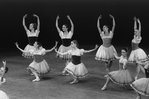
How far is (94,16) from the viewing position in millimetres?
16125

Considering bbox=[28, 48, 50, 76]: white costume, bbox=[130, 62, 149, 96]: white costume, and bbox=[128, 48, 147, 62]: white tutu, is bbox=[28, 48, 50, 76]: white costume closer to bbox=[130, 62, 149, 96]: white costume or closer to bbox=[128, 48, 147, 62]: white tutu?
bbox=[128, 48, 147, 62]: white tutu

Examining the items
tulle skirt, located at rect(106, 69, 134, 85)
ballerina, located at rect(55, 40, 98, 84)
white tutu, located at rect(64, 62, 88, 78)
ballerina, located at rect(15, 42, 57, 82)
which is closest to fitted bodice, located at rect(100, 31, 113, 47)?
ballerina, located at rect(55, 40, 98, 84)

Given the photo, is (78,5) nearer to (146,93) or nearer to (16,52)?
(16,52)

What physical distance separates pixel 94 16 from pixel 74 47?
8.50m

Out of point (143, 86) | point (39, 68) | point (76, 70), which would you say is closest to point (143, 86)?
point (143, 86)

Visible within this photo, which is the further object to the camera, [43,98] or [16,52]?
[16,52]

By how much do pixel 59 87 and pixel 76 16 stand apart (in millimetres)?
8969

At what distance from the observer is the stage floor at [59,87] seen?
676cm

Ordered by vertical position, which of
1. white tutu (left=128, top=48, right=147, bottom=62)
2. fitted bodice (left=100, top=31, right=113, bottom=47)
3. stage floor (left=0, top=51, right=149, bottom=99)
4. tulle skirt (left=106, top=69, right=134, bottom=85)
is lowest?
stage floor (left=0, top=51, right=149, bottom=99)

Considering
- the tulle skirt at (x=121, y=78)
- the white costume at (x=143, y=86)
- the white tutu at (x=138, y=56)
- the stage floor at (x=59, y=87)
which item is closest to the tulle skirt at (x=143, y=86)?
the white costume at (x=143, y=86)

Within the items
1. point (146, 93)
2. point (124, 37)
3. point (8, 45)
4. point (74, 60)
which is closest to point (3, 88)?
point (74, 60)

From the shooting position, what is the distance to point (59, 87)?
292 inches

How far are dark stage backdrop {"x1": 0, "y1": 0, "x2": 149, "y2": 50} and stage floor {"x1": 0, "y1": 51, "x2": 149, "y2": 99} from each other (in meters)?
5.73

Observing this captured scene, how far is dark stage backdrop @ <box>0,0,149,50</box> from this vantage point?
50.6 feet
